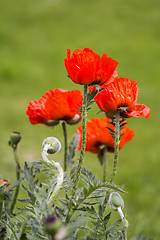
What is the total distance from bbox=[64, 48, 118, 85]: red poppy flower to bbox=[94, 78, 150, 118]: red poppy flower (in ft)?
0.09

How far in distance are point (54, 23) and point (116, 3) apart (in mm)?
916

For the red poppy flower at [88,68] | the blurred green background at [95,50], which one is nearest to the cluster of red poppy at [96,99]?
the red poppy flower at [88,68]

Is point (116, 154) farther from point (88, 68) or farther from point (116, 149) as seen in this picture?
point (88, 68)

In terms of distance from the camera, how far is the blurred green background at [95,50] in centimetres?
187

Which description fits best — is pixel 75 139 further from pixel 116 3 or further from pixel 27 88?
pixel 116 3

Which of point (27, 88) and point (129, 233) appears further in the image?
point (27, 88)

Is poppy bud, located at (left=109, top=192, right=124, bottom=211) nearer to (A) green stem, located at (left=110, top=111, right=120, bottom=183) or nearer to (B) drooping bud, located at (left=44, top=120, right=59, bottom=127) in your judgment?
(A) green stem, located at (left=110, top=111, right=120, bottom=183)

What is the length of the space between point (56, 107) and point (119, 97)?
0.35 ft

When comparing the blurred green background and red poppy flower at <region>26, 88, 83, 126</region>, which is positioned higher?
the blurred green background

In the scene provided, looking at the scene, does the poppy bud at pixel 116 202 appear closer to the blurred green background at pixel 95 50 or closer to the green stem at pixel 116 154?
the green stem at pixel 116 154

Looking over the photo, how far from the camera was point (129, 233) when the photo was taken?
2.80ft

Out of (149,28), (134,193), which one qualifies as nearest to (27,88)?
(134,193)

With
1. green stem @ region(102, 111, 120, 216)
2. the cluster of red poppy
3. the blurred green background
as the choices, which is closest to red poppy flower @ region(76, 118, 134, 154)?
the cluster of red poppy

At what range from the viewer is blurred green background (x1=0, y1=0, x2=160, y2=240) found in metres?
1.87
